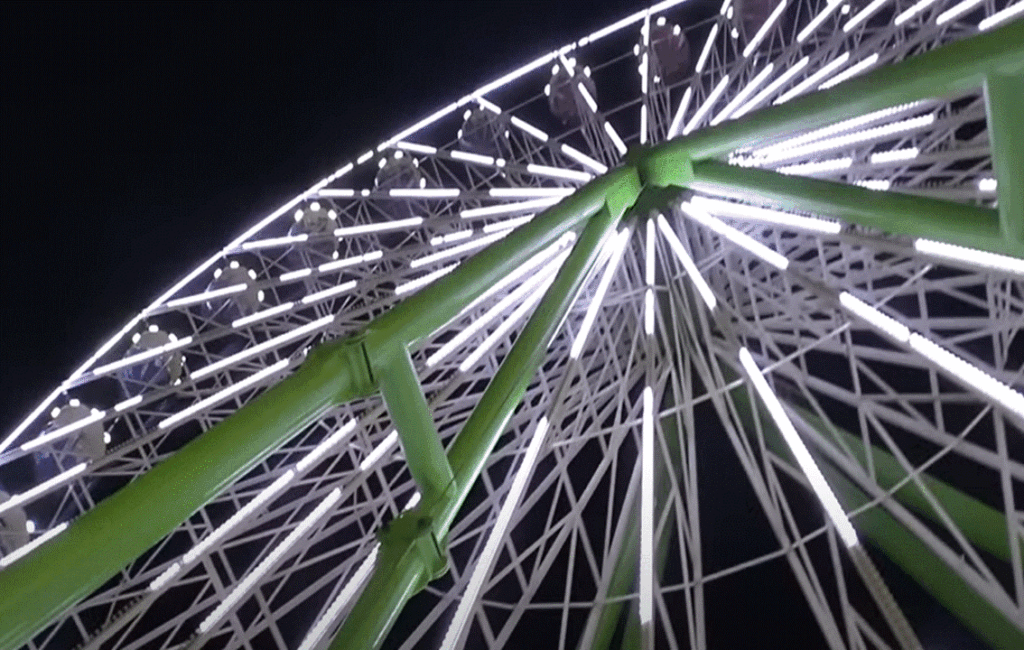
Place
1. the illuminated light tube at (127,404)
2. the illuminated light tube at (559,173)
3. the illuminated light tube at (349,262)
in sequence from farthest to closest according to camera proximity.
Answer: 1. the illuminated light tube at (349,262)
2. the illuminated light tube at (559,173)
3. the illuminated light tube at (127,404)

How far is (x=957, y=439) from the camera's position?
7918mm

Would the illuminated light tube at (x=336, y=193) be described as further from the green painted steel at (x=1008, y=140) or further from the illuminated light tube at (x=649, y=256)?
the green painted steel at (x=1008, y=140)

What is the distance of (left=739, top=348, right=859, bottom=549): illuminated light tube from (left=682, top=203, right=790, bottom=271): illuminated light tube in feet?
2.46

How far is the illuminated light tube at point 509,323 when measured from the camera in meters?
9.93

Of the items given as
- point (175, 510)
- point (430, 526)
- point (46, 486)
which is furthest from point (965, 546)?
point (46, 486)

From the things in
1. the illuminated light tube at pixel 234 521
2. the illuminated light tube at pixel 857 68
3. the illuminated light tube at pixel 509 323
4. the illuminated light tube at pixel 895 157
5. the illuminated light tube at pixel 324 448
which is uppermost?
the illuminated light tube at pixel 857 68

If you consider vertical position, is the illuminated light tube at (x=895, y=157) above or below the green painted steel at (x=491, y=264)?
below

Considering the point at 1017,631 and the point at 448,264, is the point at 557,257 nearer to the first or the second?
the point at 448,264

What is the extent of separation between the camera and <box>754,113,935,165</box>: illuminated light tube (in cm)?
933

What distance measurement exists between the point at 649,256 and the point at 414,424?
188 inches

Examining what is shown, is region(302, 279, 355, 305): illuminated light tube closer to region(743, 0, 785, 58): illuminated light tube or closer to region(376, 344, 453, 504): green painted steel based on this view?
region(743, 0, 785, 58): illuminated light tube

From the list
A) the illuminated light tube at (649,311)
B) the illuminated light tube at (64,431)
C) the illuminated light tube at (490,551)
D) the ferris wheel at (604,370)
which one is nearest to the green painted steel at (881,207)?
the ferris wheel at (604,370)

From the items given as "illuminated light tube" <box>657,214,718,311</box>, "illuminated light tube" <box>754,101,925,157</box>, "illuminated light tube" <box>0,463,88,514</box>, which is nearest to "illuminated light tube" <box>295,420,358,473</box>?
"illuminated light tube" <box>0,463,88,514</box>

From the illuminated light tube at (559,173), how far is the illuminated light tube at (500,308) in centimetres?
164
